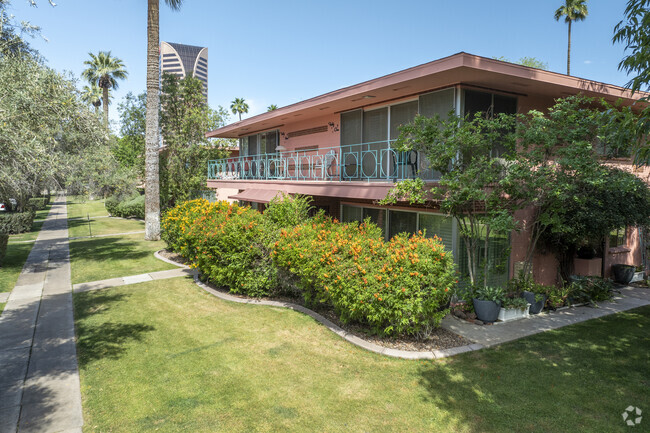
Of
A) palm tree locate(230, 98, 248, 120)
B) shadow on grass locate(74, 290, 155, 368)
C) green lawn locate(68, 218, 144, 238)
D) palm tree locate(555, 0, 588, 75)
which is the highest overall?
palm tree locate(555, 0, 588, 75)

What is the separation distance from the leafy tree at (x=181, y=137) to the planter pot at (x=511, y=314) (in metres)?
15.4

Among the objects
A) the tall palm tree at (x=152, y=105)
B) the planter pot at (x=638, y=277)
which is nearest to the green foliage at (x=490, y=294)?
the planter pot at (x=638, y=277)

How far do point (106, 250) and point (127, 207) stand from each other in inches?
576

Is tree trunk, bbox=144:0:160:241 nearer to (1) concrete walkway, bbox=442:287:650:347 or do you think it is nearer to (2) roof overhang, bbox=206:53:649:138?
(2) roof overhang, bbox=206:53:649:138

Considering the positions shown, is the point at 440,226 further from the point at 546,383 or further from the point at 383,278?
the point at 546,383

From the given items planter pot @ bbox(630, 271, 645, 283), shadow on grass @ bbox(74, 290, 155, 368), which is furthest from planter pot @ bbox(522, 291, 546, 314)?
shadow on grass @ bbox(74, 290, 155, 368)

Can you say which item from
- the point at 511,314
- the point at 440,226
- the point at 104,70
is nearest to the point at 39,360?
the point at 440,226

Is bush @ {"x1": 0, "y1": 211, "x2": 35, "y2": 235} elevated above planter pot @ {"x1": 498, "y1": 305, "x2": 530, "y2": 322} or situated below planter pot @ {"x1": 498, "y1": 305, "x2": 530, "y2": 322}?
above

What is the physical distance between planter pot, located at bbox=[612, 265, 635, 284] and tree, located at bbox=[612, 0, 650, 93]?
310 inches

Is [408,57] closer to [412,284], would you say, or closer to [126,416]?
[412,284]

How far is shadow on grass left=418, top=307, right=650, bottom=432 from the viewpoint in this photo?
15.5ft

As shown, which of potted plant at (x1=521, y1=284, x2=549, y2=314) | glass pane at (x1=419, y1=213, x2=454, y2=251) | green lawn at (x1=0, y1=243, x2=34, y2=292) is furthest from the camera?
green lawn at (x1=0, y1=243, x2=34, y2=292)

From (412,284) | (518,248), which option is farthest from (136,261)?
(518,248)

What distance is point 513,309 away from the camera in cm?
838
